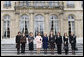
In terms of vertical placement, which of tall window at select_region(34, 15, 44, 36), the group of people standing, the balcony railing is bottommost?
the group of people standing

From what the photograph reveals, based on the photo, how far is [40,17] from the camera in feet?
102

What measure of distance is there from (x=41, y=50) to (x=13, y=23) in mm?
12708

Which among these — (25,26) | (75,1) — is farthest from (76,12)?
(25,26)

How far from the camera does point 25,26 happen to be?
31.1 m

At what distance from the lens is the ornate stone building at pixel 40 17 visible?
30562mm

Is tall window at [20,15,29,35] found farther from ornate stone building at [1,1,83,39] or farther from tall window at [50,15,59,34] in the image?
tall window at [50,15,59,34]

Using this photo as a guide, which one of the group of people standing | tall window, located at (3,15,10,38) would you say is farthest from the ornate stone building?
Answer: the group of people standing

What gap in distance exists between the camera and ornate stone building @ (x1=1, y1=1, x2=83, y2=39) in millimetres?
30562

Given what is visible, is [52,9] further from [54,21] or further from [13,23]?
[13,23]

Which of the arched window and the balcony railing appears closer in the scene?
the balcony railing

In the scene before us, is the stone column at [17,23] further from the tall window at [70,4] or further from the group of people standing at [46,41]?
the group of people standing at [46,41]

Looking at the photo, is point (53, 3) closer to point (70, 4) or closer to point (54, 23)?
point (70, 4)

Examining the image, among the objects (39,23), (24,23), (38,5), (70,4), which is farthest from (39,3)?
(70,4)

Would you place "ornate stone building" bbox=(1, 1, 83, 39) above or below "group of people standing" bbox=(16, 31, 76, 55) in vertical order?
above
